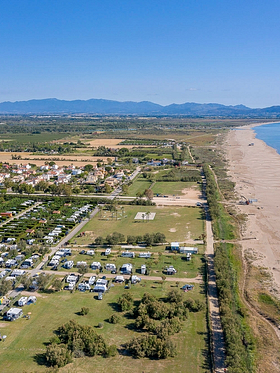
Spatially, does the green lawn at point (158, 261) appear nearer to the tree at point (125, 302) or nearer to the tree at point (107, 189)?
the tree at point (125, 302)

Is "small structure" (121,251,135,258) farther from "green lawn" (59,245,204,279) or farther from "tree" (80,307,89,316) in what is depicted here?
"tree" (80,307,89,316)

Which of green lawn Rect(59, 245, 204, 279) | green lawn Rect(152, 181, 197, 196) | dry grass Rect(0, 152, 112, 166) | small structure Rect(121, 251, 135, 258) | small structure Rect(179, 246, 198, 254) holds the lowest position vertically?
green lawn Rect(59, 245, 204, 279)

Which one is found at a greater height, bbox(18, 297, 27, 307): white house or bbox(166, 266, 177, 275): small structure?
bbox(166, 266, 177, 275): small structure

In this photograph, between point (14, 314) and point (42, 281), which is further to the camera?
point (42, 281)

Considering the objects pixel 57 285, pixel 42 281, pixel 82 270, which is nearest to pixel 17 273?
pixel 42 281

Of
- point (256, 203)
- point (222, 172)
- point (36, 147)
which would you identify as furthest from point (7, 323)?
point (36, 147)

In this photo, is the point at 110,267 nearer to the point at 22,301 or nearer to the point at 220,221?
the point at 22,301

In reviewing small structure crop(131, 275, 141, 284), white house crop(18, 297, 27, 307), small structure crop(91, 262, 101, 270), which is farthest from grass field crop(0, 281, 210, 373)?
small structure crop(91, 262, 101, 270)

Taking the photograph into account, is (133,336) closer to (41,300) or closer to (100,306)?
(100,306)
